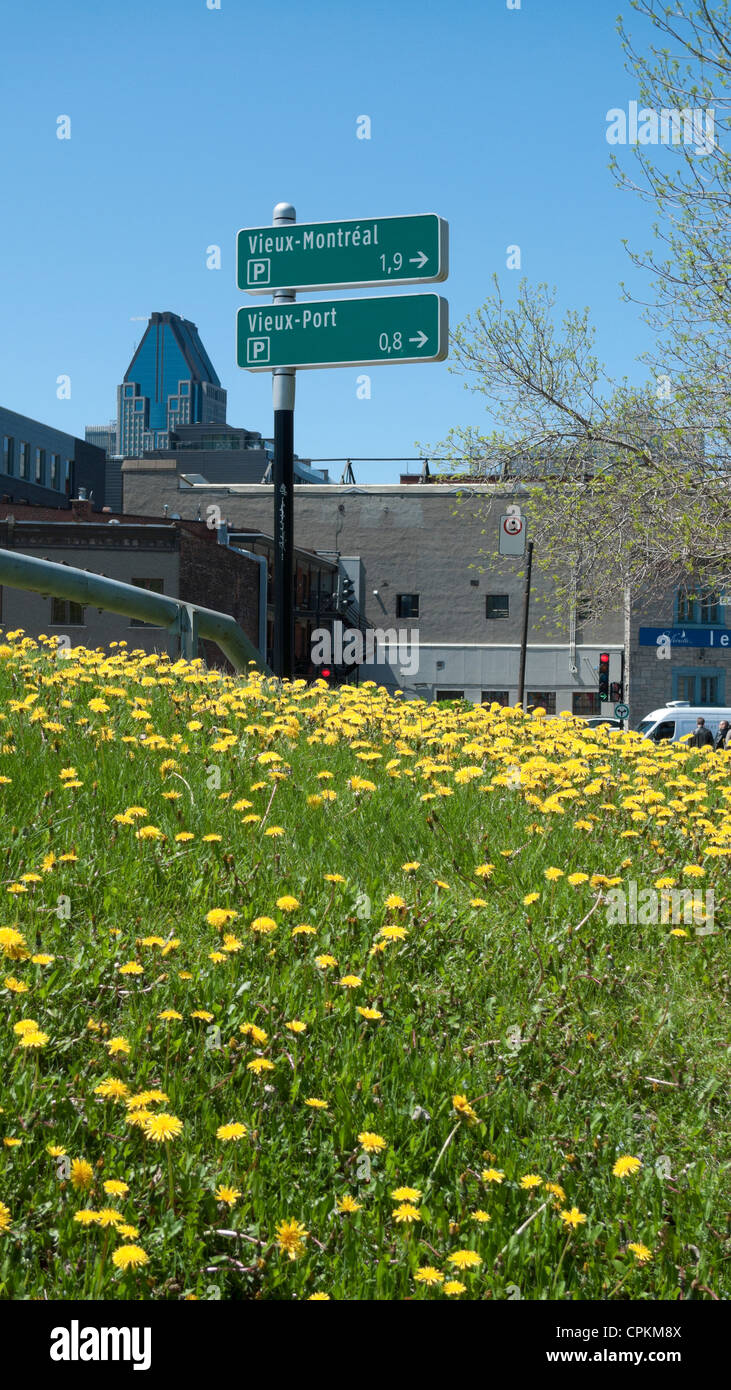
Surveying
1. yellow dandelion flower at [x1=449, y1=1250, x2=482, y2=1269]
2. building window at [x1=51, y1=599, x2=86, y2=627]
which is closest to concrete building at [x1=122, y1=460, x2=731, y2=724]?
building window at [x1=51, y1=599, x2=86, y2=627]

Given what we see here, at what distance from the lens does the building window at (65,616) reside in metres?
43.0

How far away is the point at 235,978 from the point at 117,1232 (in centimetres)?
132

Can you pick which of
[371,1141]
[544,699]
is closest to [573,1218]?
[371,1141]

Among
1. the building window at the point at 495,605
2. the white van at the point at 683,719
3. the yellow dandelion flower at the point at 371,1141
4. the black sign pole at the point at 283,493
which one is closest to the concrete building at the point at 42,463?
the building window at the point at 495,605

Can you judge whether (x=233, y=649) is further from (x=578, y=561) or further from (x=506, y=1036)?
(x=506, y=1036)

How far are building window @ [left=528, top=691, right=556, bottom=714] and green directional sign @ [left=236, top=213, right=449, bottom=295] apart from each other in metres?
45.2

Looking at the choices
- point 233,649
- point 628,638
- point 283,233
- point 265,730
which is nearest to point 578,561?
point 233,649

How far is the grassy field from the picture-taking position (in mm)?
2945

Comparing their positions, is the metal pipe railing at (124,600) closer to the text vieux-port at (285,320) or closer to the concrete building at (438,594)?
the text vieux-port at (285,320)

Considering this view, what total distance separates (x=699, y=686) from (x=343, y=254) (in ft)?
141

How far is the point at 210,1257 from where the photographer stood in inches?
115

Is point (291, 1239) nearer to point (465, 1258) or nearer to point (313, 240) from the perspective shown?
point (465, 1258)

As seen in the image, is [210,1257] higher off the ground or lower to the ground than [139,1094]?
lower

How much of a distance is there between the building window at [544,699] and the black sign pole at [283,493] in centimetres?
4428
